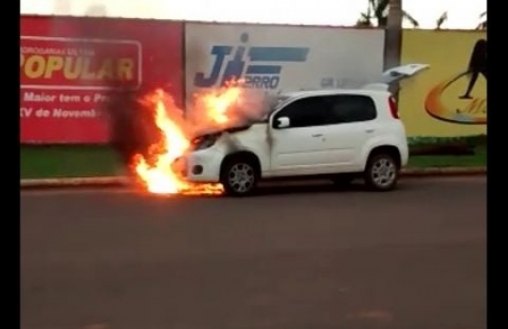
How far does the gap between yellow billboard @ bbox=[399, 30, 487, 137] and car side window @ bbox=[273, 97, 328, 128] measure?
7.30 metres

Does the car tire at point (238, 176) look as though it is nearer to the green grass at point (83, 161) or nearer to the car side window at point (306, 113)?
the car side window at point (306, 113)

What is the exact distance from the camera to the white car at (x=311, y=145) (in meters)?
13.7


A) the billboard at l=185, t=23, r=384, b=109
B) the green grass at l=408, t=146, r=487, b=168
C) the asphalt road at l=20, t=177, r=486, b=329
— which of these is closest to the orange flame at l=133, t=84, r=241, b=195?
the asphalt road at l=20, t=177, r=486, b=329

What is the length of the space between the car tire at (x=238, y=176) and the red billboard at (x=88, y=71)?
11.5 feet

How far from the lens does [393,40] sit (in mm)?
20828

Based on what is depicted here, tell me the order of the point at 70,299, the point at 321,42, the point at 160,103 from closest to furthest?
the point at 70,299, the point at 160,103, the point at 321,42

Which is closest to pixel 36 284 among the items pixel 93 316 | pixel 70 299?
pixel 70 299

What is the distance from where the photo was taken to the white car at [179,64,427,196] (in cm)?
1374

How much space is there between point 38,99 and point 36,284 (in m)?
12.7

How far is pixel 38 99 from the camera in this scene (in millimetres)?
19125

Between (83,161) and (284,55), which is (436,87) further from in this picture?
(83,161)

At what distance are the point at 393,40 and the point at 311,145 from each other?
24.9ft

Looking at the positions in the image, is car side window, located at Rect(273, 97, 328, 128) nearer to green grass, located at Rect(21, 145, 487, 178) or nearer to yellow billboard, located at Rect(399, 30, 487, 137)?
green grass, located at Rect(21, 145, 487, 178)

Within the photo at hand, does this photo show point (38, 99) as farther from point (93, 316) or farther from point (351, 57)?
point (93, 316)
